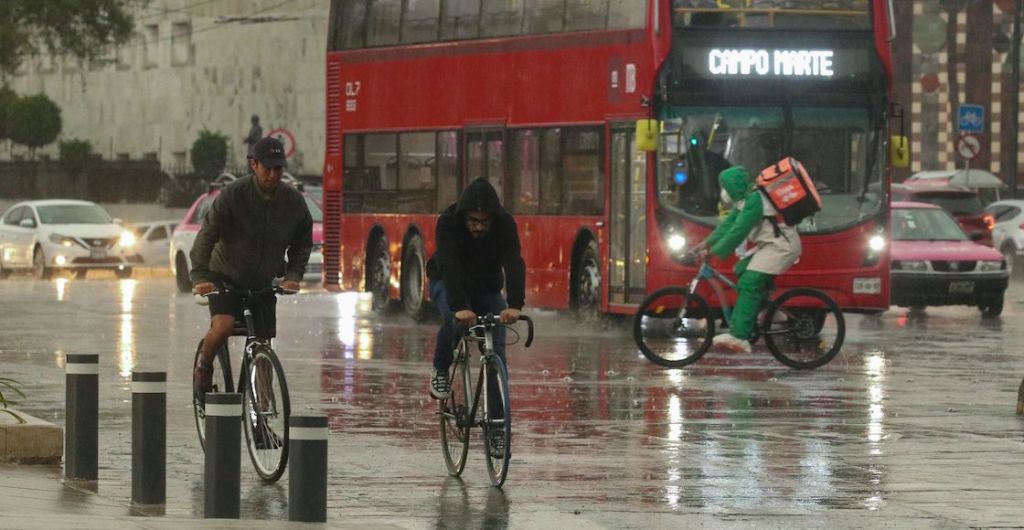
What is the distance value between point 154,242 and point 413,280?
23250mm

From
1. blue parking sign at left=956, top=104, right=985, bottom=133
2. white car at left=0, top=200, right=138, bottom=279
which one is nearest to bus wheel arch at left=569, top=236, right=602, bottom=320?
white car at left=0, top=200, right=138, bottom=279

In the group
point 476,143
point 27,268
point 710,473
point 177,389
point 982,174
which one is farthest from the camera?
point 982,174

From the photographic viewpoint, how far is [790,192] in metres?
20.0

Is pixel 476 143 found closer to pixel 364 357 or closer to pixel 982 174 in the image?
pixel 364 357

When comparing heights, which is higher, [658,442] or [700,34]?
[700,34]

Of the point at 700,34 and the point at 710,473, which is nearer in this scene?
the point at 710,473

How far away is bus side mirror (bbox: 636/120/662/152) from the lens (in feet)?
72.1

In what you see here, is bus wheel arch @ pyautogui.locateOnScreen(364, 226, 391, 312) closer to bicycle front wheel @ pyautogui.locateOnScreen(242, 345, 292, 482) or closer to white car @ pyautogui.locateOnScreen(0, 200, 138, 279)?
white car @ pyautogui.locateOnScreen(0, 200, 138, 279)

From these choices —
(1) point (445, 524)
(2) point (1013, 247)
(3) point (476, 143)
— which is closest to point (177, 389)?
(1) point (445, 524)

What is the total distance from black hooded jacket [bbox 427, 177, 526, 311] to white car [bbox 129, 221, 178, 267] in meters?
36.0

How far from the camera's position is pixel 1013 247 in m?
44.2

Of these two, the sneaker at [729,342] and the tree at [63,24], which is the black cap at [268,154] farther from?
the tree at [63,24]

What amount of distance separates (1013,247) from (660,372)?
85.1 feet

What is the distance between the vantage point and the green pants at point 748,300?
790 inches
